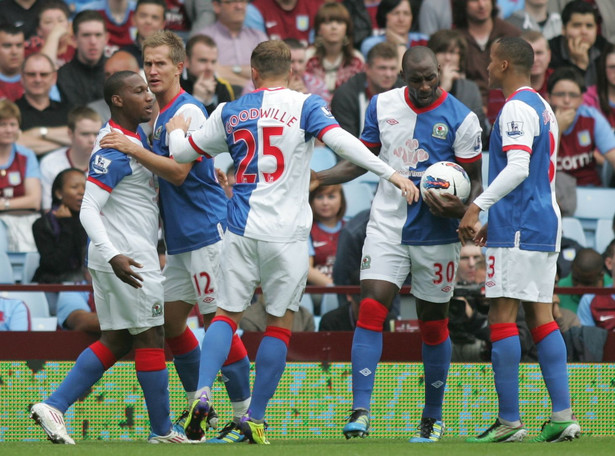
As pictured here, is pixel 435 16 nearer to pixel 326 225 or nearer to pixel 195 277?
pixel 326 225

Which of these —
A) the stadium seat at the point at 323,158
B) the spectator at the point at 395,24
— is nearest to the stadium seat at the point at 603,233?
the stadium seat at the point at 323,158

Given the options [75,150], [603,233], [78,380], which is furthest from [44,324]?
[603,233]

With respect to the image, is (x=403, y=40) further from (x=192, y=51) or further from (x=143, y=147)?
(x=143, y=147)

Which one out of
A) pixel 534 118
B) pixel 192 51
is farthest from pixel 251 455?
pixel 192 51

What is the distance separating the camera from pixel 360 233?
923 cm

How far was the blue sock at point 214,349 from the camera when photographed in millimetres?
5949

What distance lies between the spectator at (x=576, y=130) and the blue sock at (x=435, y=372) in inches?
195

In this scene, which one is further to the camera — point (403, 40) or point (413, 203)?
point (403, 40)

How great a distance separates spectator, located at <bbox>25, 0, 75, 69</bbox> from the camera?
11.5 meters

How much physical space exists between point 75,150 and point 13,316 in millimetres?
2282

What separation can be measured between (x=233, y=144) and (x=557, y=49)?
710 centimetres

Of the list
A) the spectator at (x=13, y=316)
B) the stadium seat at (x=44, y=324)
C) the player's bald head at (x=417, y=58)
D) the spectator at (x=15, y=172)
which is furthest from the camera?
the spectator at (x=15, y=172)

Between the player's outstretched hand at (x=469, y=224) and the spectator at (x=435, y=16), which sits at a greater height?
the spectator at (x=435, y=16)

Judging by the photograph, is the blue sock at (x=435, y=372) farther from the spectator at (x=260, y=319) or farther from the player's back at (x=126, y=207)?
the spectator at (x=260, y=319)
